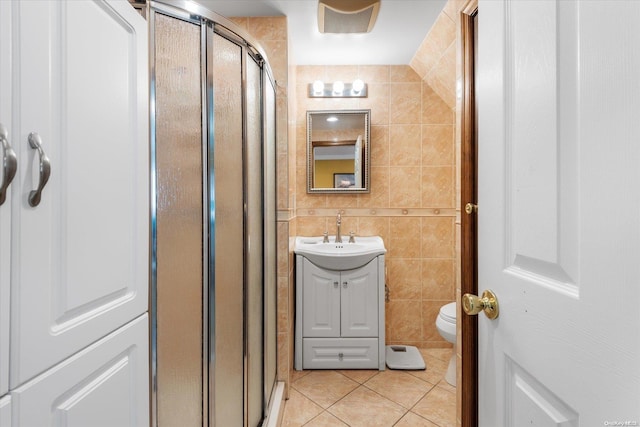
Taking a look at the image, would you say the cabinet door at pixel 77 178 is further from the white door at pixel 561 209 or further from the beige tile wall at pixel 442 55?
the beige tile wall at pixel 442 55

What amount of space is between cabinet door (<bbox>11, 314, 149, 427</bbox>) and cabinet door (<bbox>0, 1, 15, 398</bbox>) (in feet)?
0.20

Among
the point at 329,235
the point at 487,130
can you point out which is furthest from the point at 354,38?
the point at 487,130

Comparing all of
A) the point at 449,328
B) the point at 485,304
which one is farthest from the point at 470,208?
the point at 449,328

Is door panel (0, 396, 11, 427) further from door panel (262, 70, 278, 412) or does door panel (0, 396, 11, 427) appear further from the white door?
door panel (262, 70, 278, 412)

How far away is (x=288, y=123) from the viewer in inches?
77.4

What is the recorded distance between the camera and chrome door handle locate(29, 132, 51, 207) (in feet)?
1.49

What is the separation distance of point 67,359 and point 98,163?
1.20 ft

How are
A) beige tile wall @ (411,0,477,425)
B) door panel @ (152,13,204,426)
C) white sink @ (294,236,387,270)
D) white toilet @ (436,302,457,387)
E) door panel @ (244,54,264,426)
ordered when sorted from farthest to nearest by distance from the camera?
white sink @ (294,236,387,270) < white toilet @ (436,302,457,387) < beige tile wall @ (411,0,477,425) < door panel @ (244,54,264,426) < door panel @ (152,13,204,426)

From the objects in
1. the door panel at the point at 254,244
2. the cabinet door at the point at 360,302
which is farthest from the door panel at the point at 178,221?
the cabinet door at the point at 360,302

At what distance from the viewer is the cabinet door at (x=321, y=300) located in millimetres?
2176

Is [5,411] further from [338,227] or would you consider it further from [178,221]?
[338,227]

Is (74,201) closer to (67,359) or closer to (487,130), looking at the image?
(67,359)

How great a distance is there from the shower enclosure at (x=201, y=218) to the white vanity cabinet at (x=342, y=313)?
0.80 meters

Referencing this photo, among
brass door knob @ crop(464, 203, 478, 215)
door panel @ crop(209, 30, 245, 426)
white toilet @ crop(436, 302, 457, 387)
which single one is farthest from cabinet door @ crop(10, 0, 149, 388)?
white toilet @ crop(436, 302, 457, 387)
